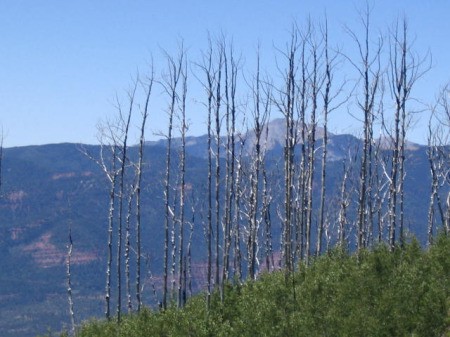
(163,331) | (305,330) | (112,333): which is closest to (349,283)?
(305,330)

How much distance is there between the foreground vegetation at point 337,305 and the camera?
79.1ft

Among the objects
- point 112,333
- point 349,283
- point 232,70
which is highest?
point 232,70

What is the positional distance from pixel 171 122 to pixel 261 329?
18.7 metres

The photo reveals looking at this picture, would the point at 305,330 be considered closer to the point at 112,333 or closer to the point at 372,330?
the point at 372,330

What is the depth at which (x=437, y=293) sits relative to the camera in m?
25.0

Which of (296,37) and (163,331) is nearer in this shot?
(163,331)

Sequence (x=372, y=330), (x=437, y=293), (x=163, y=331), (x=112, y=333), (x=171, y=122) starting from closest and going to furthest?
(x=372, y=330) → (x=437, y=293) → (x=163, y=331) → (x=112, y=333) → (x=171, y=122)

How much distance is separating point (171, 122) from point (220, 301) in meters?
12.2

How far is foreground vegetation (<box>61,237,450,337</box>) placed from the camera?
24109mm

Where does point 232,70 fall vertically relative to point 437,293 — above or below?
above

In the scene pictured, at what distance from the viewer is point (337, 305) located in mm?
27312

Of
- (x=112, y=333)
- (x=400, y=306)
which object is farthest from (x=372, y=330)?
(x=112, y=333)

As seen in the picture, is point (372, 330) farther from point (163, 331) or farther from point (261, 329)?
point (163, 331)

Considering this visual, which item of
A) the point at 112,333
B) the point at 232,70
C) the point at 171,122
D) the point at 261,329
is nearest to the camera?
the point at 261,329
